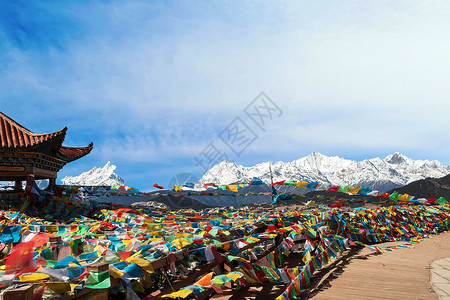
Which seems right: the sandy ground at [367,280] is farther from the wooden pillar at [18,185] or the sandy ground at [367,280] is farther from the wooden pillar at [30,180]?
the wooden pillar at [18,185]

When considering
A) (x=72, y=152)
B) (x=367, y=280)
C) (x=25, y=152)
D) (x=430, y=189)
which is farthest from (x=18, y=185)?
(x=430, y=189)

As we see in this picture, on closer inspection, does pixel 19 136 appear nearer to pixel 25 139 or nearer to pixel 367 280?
pixel 25 139

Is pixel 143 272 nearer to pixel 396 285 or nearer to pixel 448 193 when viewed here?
pixel 396 285

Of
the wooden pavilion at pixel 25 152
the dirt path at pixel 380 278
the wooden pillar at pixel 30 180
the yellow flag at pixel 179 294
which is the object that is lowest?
the dirt path at pixel 380 278

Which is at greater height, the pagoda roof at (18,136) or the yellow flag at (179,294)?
the pagoda roof at (18,136)

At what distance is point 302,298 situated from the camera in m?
5.98

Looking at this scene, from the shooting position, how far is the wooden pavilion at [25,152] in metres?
15.2

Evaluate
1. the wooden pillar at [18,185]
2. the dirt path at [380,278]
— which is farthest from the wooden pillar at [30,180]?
the dirt path at [380,278]

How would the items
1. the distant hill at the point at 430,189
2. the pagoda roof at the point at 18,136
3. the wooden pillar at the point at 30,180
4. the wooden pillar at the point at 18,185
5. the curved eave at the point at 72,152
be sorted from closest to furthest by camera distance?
the pagoda roof at the point at 18,136 → the wooden pillar at the point at 30,180 → the wooden pillar at the point at 18,185 → the curved eave at the point at 72,152 → the distant hill at the point at 430,189

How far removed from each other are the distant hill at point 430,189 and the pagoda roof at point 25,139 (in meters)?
58.3

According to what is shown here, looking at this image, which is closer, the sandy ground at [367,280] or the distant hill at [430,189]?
the sandy ground at [367,280]

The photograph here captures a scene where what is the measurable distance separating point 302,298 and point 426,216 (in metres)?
19.5

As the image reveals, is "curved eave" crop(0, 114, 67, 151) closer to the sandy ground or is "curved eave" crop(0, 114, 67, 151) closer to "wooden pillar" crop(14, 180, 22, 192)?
"wooden pillar" crop(14, 180, 22, 192)

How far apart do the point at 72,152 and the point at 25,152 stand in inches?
214
